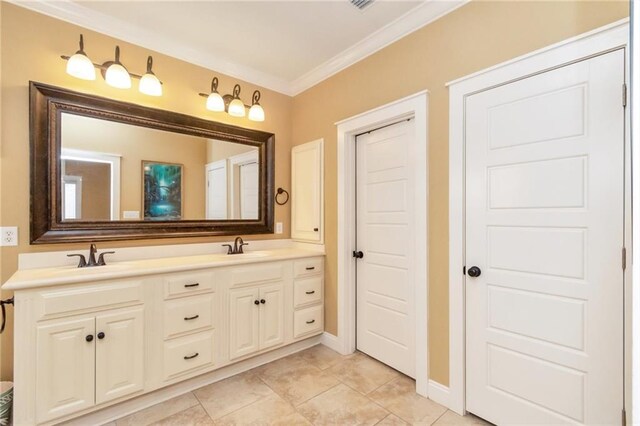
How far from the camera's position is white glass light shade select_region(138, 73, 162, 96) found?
224 cm

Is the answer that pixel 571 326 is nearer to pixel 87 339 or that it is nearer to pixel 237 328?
pixel 237 328

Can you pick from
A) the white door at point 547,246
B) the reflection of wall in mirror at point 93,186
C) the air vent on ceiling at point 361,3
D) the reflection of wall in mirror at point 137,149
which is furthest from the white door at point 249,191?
the white door at point 547,246

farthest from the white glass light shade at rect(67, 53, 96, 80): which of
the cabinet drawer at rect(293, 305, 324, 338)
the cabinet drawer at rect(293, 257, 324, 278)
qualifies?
the cabinet drawer at rect(293, 305, 324, 338)

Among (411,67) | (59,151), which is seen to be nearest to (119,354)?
(59,151)

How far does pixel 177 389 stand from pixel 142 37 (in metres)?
2.71

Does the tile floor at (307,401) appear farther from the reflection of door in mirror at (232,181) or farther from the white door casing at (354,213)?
the reflection of door in mirror at (232,181)

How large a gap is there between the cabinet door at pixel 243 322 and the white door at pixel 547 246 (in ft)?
5.15

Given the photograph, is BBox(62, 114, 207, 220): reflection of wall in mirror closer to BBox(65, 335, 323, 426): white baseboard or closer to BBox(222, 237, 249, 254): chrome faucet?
BBox(222, 237, 249, 254): chrome faucet

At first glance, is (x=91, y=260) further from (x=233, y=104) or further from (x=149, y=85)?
(x=233, y=104)

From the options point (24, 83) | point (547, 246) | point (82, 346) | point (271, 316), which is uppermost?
point (24, 83)

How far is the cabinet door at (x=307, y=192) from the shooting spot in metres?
2.97

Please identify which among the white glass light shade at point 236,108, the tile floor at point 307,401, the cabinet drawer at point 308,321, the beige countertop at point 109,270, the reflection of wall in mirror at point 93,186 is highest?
the white glass light shade at point 236,108

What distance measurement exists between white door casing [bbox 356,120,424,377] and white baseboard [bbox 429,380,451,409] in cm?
23

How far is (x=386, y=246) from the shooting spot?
251cm
